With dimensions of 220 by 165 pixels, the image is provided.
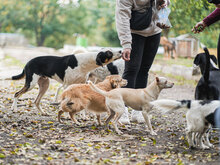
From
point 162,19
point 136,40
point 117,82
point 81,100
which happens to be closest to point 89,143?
point 81,100

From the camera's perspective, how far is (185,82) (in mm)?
11266

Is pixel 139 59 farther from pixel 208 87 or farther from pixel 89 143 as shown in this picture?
pixel 89 143

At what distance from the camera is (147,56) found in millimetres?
Answer: 5012

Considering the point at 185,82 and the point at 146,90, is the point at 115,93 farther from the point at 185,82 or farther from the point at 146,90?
the point at 185,82

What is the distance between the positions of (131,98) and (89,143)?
93 centimetres

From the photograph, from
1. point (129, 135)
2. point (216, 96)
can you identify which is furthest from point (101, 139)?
point (216, 96)

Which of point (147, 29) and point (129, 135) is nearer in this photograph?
point (129, 135)

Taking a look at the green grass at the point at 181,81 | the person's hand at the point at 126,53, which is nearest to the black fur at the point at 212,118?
the person's hand at the point at 126,53

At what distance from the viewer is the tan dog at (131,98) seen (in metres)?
4.41

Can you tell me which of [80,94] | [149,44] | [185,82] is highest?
[149,44]

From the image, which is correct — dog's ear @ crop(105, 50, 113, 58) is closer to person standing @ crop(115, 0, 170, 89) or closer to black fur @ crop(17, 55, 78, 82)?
black fur @ crop(17, 55, 78, 82)

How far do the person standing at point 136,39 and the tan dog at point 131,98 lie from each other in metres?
0.44

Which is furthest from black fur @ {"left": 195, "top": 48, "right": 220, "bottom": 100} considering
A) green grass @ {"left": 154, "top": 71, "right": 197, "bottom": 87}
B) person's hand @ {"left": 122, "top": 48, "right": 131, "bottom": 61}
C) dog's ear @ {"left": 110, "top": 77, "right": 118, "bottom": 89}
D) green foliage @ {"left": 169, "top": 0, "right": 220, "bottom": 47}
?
green grass @ {"left": 154, "top": 71, "right": 197, "bottom": 87}

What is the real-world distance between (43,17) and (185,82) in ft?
96.2
